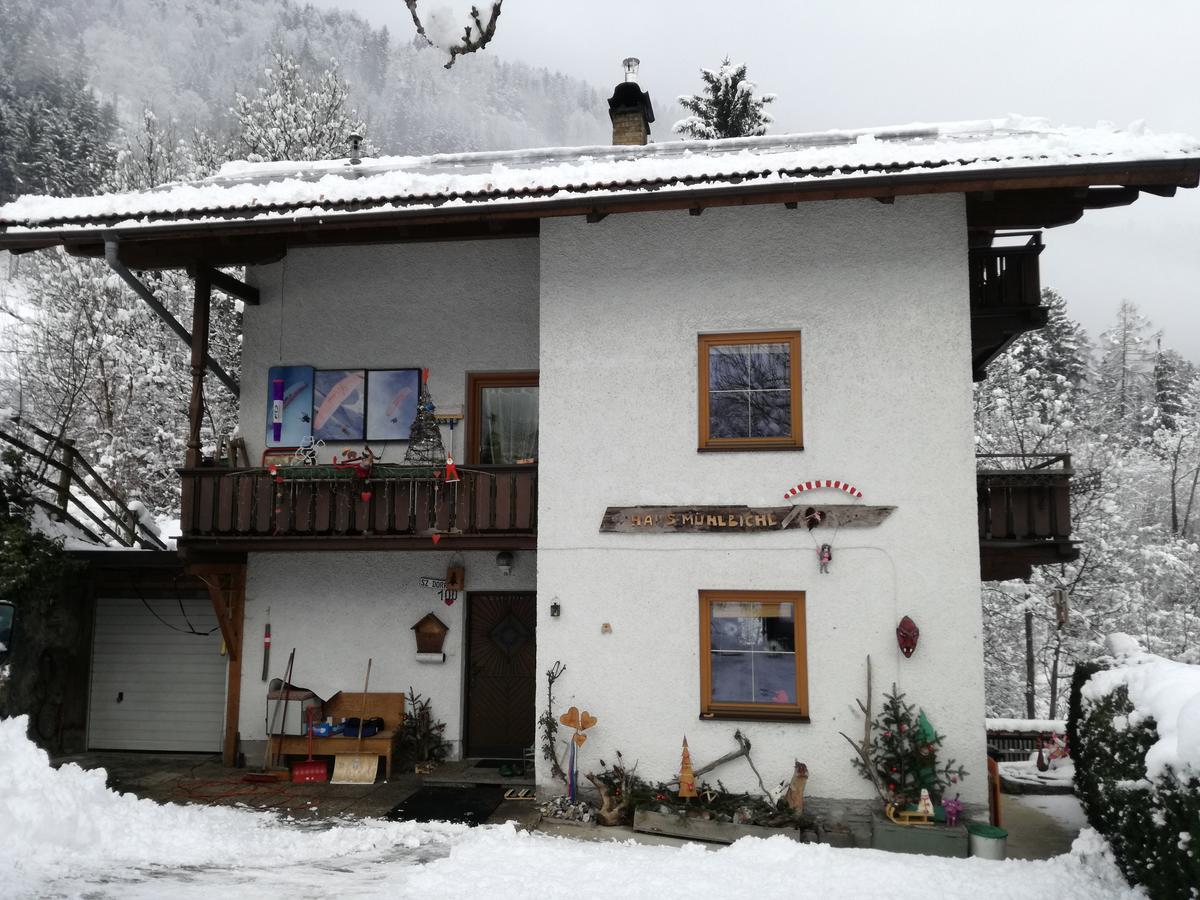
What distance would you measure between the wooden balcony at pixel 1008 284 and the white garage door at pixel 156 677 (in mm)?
10713

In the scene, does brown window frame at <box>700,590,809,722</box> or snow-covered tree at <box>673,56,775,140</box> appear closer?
brown window frame at <box>700,590,809,722</box>

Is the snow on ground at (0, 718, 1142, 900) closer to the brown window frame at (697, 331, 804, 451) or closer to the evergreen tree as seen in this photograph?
the brown window frame at (697, 331, 804, 451)

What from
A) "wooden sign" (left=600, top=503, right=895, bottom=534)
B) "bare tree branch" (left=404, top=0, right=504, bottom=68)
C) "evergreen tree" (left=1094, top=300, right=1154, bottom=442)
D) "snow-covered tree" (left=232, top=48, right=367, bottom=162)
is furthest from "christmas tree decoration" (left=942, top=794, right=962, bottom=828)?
"evergreen tree" (left=1094, top=300, right=1154, bottom=442)

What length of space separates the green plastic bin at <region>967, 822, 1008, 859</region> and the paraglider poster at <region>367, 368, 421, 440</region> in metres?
7.71

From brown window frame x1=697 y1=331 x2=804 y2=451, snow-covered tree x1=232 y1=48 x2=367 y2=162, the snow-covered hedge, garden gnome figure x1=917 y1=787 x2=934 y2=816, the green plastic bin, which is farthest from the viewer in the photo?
snow-covered tree x1=232 y1=48 x2=367 y2=162

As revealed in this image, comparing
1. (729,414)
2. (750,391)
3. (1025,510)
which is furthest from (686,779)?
(1025,510)

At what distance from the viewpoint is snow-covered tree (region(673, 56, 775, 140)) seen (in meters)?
28.3

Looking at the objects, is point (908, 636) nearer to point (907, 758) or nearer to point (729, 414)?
point (907, 758)

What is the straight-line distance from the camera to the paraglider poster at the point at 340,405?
1255 cm

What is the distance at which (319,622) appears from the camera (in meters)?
12.5

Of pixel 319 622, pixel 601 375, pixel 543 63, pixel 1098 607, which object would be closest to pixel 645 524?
pixel 601 375

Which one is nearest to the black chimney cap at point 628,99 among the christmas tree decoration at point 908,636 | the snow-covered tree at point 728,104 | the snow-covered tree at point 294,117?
the christmas tree decoration at point 908,636

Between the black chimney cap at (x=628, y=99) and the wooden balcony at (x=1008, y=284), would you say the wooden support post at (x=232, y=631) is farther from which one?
the wooden balcony at (x=1008, y=284)

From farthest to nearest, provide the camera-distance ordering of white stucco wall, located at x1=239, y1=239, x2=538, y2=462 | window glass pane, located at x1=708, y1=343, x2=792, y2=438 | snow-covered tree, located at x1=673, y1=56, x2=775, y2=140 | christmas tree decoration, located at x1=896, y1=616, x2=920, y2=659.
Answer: snow-covered tree, located at x1=673, y1=56, x2=775, y2=140 < white stucco wall, located at x1=239, y1=239, x2=538, y2=462 < window glass pane, located at x1=708, y1=343, x2=792, y2=438 < christmas tree decoration, located at x1=896, y1=616, x2=920, y2=659
